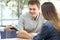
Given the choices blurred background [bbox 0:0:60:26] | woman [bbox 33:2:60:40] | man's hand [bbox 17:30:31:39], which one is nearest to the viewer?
woman [bbox 33:2:60:40]

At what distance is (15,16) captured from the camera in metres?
3.82

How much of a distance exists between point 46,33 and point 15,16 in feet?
6.40

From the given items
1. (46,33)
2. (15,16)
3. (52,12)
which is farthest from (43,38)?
(15,16)

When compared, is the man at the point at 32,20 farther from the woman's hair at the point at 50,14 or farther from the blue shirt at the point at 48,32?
the blue shirt at the point at 48,32

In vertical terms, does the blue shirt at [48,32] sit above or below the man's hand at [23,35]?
above

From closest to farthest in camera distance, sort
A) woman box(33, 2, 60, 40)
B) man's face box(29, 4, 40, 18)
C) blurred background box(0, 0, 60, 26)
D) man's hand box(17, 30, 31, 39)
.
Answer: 1. woman box(33, 2, 60, 40)
2. man's hand box(17, 30, 31, 39)
3. man's face box(29, 4, 40, 18)
4. blurred background box(0, 0, 60, 26)

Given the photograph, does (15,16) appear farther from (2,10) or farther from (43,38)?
(43,38)

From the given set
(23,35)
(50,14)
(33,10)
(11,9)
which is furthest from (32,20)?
(11,9)

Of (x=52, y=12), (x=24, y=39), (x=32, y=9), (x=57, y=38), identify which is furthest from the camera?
(x=32, y=9)

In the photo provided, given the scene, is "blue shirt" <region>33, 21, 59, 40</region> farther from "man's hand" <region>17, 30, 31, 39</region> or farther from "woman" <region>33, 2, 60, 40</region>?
"man's hand" <region>17, 30, 31, 39</region>

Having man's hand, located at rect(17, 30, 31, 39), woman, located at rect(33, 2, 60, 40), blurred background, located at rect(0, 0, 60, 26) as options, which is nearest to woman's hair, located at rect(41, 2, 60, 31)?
woman, located at rect(33, 2, 60, 40)

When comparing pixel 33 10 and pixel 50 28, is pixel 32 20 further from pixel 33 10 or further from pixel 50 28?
pixel 50 28

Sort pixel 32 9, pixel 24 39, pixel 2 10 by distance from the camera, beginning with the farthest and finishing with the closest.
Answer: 1. pixel 2 10
2. pixel 32 9
3. pixel 24 39

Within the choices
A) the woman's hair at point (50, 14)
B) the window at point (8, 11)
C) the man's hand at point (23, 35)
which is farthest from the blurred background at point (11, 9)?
the woman's hair at point (50, 14)
